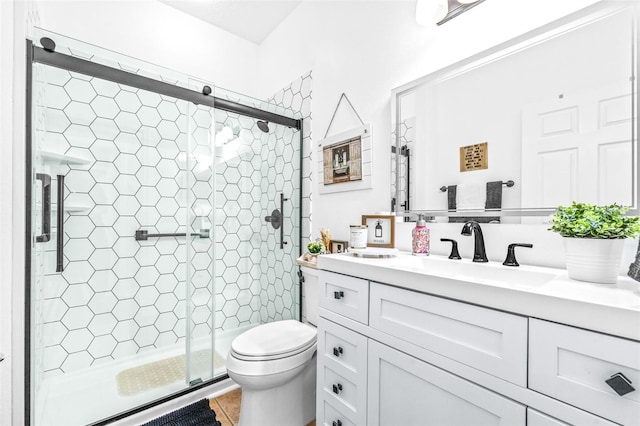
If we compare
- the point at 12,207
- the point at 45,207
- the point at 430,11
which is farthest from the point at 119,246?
the point at 430,11

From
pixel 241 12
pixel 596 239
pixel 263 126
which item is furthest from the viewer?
pixel 241 12

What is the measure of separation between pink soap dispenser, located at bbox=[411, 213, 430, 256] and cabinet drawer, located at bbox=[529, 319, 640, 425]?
63 centimetres

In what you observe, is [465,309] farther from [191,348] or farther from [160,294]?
[160,294]

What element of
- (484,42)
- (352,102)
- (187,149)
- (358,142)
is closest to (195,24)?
(187,149)

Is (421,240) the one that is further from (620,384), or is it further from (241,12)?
(241,12)

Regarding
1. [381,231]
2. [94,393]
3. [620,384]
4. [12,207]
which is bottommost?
[94,393]

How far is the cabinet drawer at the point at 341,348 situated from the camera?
106cm

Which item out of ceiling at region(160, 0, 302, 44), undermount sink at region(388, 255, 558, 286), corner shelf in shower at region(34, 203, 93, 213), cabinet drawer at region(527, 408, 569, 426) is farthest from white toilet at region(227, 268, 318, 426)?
ceiling at region(160, 0, 302, 44)

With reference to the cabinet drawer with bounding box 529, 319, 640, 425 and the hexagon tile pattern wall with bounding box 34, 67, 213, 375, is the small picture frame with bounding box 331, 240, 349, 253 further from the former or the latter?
the cabinet drawer with bounding box 529, 319, 640, 425

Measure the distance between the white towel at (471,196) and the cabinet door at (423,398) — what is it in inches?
26.4

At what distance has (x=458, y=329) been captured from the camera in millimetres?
785

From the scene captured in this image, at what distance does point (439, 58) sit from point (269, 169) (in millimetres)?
1403

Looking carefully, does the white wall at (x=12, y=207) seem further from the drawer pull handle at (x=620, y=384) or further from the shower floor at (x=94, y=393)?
the drawer pull handle at (x=620, y=384)

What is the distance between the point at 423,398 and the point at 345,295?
417mm
